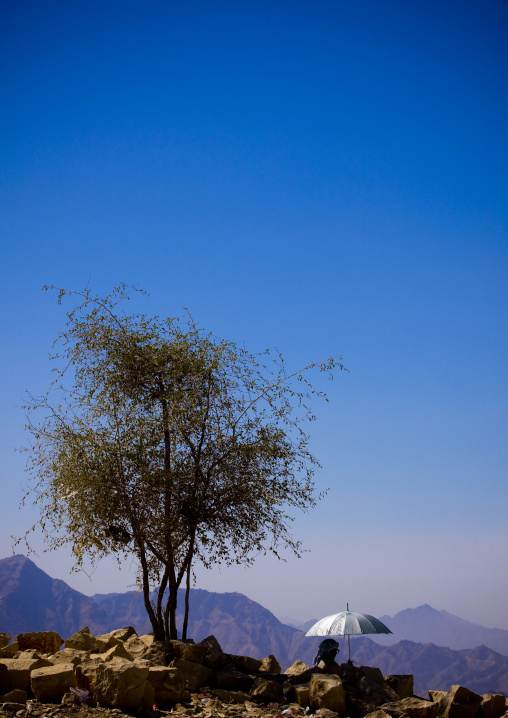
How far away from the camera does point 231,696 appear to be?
486 inches

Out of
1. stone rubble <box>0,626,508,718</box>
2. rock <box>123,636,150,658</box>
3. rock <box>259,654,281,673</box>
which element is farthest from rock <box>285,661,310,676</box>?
rock <box>123,636,150,658</box>

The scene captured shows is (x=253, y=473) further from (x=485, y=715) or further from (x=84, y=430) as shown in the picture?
(x=485, y=715)

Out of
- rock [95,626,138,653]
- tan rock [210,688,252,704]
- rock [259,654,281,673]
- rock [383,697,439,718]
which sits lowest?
rock [383,697,439,718]

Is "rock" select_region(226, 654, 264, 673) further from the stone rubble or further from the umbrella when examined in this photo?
the umbrella

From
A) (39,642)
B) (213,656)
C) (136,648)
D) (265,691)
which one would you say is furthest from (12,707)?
(39,642)

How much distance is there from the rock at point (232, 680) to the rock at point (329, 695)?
68.1 inches

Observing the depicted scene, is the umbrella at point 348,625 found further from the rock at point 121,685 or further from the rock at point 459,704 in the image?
the rock at point 121,685

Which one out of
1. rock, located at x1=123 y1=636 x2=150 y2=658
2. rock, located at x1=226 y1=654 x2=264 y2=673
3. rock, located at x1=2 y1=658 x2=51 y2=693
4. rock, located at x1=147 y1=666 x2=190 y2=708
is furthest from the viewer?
rock, located at x1=226 y1=654 x2=264 y2=673

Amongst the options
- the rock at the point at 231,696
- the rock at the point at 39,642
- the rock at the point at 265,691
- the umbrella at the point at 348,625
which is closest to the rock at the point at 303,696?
the rock at the point at 265,691

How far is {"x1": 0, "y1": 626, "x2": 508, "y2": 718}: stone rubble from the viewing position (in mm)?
10695

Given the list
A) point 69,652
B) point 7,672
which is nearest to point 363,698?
point 69,652

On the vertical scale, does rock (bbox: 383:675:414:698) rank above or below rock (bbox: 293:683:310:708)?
below

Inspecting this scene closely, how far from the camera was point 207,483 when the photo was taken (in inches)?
619

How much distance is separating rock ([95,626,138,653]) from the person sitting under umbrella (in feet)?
16.9
